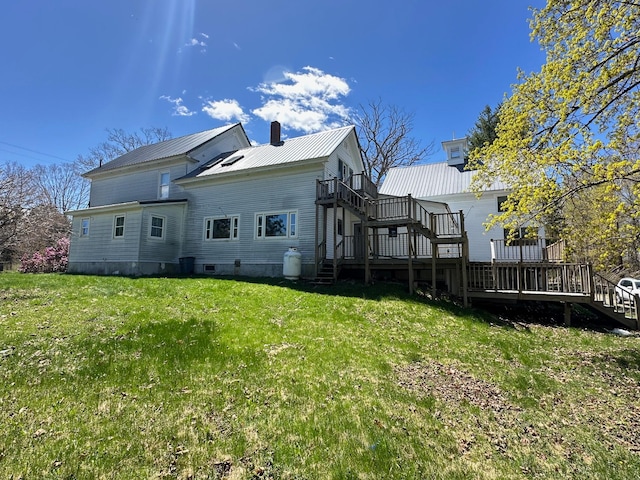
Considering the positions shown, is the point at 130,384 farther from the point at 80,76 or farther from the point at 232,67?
the point at 80,76

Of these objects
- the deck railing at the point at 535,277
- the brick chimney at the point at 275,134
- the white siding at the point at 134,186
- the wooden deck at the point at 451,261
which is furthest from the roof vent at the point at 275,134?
the deck railing at the point at 535,277

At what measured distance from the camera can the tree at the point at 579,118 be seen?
6.40 m

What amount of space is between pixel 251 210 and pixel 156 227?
512 cm

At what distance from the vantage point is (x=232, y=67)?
15.4m

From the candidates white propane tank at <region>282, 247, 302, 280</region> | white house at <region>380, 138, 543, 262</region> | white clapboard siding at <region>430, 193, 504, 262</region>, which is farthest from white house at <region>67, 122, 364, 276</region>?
white clapboard siding at <region>430, 193, 504, 262</region>

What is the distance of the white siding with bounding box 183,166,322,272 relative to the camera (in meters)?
14.6

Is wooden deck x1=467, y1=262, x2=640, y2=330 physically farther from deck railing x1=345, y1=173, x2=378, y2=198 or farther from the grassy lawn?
deck railing x1=345, y1=173, x2=378, y2=198

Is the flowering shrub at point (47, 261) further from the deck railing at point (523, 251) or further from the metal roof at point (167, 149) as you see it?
the deck railing at point (523, 251)

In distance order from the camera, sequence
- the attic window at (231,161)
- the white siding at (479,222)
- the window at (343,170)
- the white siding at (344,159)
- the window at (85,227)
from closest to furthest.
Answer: the white siding at (344,159) < the window at (343,170) < the attic window at (231,161) < the window at (85,227) < the white siding at (479,222)

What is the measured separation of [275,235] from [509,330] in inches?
395

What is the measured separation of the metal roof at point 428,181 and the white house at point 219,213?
4.07 meters

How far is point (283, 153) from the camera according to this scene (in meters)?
16.6

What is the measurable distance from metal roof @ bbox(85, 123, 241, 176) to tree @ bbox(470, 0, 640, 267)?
16.7 meters

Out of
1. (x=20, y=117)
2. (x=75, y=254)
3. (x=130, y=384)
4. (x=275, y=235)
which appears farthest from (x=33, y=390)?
(x=20, y=117)
